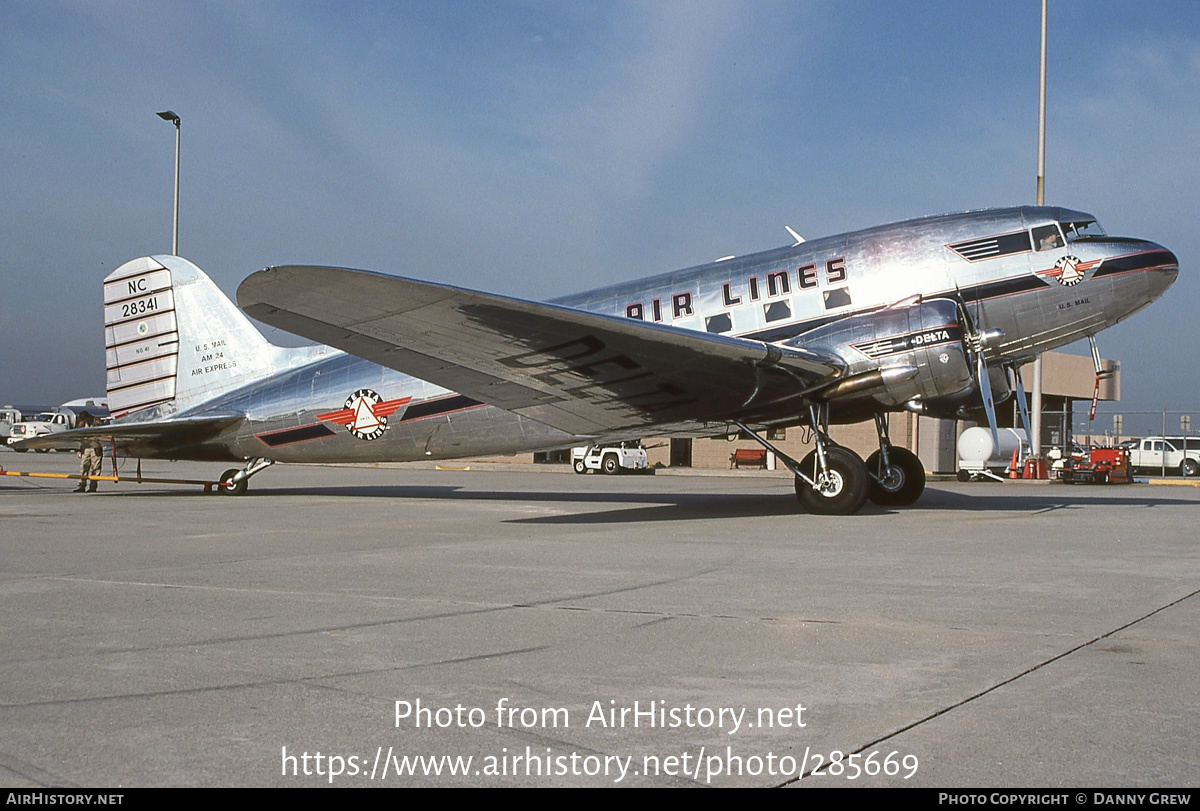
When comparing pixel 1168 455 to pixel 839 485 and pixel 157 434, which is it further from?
pixel 157 434

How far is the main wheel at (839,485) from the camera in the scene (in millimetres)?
13617

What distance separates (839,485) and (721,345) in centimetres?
300

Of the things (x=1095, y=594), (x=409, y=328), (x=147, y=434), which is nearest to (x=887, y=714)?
(x=1095, y=594)

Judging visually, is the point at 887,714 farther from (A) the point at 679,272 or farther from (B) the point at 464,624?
(A) the point at 679,272

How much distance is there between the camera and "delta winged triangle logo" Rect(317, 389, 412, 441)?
17.3 m

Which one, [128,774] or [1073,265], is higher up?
[1073,265]

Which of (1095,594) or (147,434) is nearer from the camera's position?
(1095,594)

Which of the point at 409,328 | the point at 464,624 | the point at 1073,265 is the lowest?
the point at 464,624

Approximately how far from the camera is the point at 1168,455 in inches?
1869

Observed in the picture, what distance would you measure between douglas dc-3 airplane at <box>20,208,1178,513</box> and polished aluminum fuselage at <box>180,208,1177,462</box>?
29 millimetres

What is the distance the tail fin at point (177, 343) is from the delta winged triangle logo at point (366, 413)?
2.43 m

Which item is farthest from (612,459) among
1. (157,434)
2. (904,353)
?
(904,353)

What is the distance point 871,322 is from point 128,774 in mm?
12249
